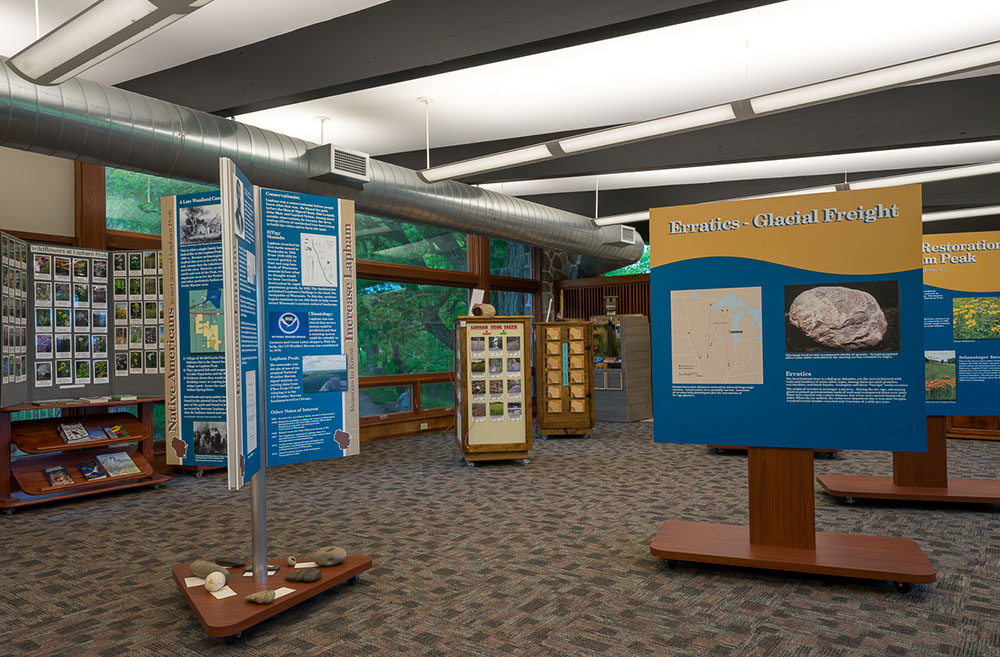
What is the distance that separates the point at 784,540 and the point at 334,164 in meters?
4.87

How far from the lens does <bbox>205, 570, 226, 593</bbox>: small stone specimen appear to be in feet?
12.0

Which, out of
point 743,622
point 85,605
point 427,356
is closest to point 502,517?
point 743,622

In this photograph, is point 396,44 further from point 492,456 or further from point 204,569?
point 492,456

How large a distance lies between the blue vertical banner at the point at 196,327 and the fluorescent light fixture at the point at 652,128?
3.49 metres

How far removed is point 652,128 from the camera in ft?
18.5

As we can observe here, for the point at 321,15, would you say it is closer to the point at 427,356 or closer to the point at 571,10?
the point at 571,10

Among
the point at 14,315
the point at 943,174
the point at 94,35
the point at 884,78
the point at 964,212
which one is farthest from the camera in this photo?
the point at 964,212

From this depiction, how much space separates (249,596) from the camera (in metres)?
3.52

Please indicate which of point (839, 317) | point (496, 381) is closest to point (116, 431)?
point (496, 381)

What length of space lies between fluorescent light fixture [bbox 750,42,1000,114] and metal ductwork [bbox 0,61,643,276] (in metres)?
3.84

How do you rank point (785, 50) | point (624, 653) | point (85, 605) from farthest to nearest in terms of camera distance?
point (785, 50) → point (85, 605) → point (624, 653)

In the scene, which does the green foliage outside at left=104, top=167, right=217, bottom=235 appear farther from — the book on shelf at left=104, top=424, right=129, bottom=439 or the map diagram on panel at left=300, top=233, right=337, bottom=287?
the map diagram on panel at left=300, top=233, right=337, bottom=287

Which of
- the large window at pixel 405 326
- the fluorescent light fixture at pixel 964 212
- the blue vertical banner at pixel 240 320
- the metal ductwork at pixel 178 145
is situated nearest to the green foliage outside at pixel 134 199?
the metal ductwork at pixel 178 145

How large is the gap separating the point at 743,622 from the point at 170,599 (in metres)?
3.18
